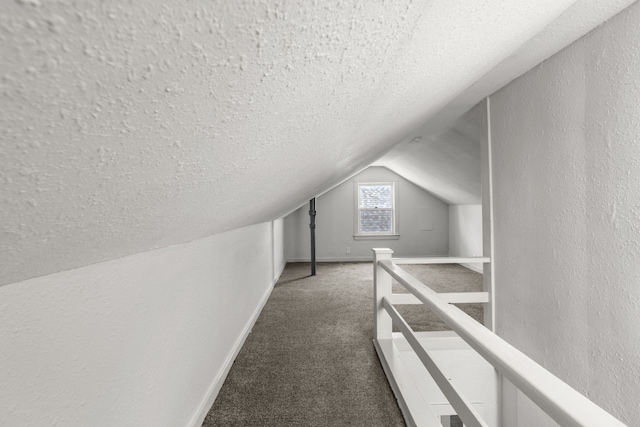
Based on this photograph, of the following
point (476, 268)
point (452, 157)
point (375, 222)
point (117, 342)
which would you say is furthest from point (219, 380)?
point (375, 222)

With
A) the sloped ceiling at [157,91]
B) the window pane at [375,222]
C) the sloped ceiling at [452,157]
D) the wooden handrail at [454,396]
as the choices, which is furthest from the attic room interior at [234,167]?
the window pane at [375,222]

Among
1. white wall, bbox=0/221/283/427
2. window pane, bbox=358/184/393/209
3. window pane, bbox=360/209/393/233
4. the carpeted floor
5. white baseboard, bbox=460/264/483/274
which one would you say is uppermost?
window pane, bbox=358/184/393/209

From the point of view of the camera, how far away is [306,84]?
1.49 feet

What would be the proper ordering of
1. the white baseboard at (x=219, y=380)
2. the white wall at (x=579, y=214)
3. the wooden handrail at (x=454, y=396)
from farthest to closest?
the white baseboard at (x=219, y=380)
the white wall at (x=579, y=214)
the wooden handrail at (x=454, y=396)

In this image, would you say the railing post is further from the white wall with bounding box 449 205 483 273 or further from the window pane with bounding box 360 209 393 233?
the window pane with bounding box 360 209 393 233

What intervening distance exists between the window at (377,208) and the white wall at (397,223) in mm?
121

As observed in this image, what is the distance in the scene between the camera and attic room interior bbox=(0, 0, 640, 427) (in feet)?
0.77

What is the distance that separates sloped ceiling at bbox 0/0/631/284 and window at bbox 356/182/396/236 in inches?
233

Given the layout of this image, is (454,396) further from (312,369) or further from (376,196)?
(376,196)

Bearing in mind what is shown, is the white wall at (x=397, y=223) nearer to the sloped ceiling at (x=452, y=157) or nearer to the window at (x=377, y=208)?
the window at (x=377, y=208)

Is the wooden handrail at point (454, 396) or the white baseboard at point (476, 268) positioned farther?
the white baseboard at point (476, 268)

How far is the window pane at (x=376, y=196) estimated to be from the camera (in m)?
6.59

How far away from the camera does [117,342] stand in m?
0.86

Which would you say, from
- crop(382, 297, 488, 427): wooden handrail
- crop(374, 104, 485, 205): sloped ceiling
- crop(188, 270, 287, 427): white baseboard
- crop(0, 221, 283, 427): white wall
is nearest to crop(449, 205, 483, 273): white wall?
crop(374, 104, 485, 205): sloped ceiling
